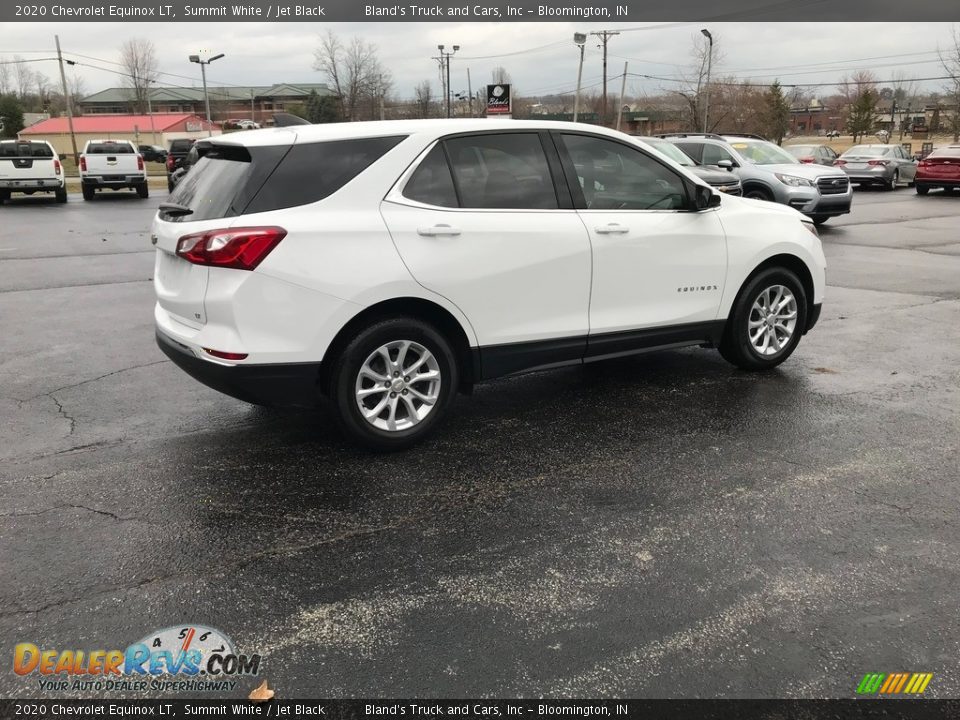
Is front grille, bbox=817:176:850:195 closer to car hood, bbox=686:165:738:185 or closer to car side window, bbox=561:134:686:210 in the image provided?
car hood, bbox=686:165:738:185

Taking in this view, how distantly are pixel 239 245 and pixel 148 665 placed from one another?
85.2 inches

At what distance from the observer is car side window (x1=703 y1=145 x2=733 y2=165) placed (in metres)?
17.9

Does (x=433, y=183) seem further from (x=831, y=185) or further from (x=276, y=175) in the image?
(x=831, y=185)

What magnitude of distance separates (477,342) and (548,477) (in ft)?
3.18

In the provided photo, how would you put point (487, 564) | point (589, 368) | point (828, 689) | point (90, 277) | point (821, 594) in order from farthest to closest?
point (90, 277) → point (589, 368) → point (487, 564) → point (821, 594) → point (828, 689)

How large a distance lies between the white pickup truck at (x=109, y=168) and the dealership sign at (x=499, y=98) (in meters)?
12.0

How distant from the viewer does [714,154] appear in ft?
→ 59.1

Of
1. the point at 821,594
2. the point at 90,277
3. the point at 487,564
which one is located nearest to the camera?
the point at 821,594

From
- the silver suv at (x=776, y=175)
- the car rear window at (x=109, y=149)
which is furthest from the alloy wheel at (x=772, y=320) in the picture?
the car rear window at (x=109, y=149)

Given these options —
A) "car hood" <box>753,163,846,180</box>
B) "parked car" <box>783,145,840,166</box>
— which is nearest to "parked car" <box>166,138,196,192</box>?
"car hood" <box>753,163,846,180</box>

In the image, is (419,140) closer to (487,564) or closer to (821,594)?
(487,564)

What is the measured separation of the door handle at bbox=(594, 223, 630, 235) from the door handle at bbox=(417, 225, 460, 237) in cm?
104

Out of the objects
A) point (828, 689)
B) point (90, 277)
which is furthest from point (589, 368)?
point (90, 277)

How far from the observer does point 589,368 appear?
21.4 ft
